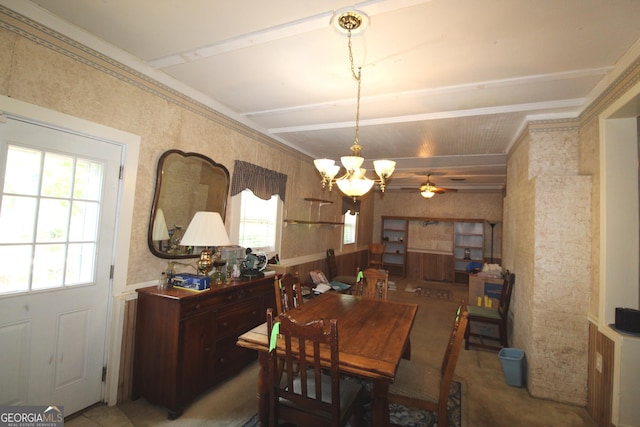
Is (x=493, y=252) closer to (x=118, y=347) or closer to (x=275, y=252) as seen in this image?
(x=275, y=252)

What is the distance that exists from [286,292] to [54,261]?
5.57 ft

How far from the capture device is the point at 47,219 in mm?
1943

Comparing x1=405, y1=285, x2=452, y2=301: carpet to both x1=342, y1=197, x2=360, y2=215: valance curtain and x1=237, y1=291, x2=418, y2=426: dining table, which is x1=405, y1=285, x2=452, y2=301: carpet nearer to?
x1=342, y1=197, x2=360, y2=215: valance curtain

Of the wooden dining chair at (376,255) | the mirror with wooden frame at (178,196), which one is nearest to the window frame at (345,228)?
the wooden dining chair at (376,255)

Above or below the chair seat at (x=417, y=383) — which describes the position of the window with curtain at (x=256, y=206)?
above

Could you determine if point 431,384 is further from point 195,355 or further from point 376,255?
point 376,255

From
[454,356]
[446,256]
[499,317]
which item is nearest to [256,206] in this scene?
[454,356]

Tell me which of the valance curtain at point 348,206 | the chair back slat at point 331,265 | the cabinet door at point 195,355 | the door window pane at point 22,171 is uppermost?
the valance curtain at point 348,206

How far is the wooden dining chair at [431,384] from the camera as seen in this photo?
1.72 m

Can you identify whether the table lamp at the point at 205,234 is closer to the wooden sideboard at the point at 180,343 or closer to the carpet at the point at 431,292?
the wooden sideboard at the point at 180,343

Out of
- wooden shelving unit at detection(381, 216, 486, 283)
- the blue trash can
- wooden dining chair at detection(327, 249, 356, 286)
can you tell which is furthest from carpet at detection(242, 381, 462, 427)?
wooden shelving unit at detection(381, 216, 486, 283)

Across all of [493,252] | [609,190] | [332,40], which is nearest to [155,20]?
[332,40]

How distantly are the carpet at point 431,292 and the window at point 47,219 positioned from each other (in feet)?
19.9

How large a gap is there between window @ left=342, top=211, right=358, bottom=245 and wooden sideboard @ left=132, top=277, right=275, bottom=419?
4.41m
